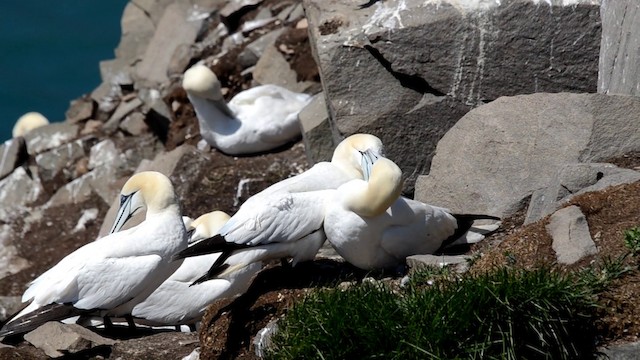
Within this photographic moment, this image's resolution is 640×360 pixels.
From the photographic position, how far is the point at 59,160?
19.2 m

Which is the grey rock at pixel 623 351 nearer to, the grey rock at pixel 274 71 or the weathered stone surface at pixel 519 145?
the weathered stone surface at pixel 519 145

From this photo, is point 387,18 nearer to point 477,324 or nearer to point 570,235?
point 570,235

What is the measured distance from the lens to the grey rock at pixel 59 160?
62.8ft

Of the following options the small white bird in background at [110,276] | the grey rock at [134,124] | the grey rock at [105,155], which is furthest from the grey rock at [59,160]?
the small white bird in background at [110,276]

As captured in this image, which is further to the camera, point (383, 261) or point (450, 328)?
point (383, 261)

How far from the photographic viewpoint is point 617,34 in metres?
Answer: 10.9

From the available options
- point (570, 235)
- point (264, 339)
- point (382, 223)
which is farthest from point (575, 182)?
point (264, 339)

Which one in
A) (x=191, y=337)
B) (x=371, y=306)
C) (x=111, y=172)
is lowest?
(x=111, y=172)

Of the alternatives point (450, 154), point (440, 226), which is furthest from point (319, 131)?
point (440, 226)

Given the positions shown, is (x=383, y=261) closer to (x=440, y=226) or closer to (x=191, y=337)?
(x=440, y=226)

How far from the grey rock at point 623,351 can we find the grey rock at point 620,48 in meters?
3.38

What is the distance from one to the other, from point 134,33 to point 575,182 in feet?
49.6

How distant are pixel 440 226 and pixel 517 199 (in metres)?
0.77

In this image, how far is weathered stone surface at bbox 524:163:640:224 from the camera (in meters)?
9.05
